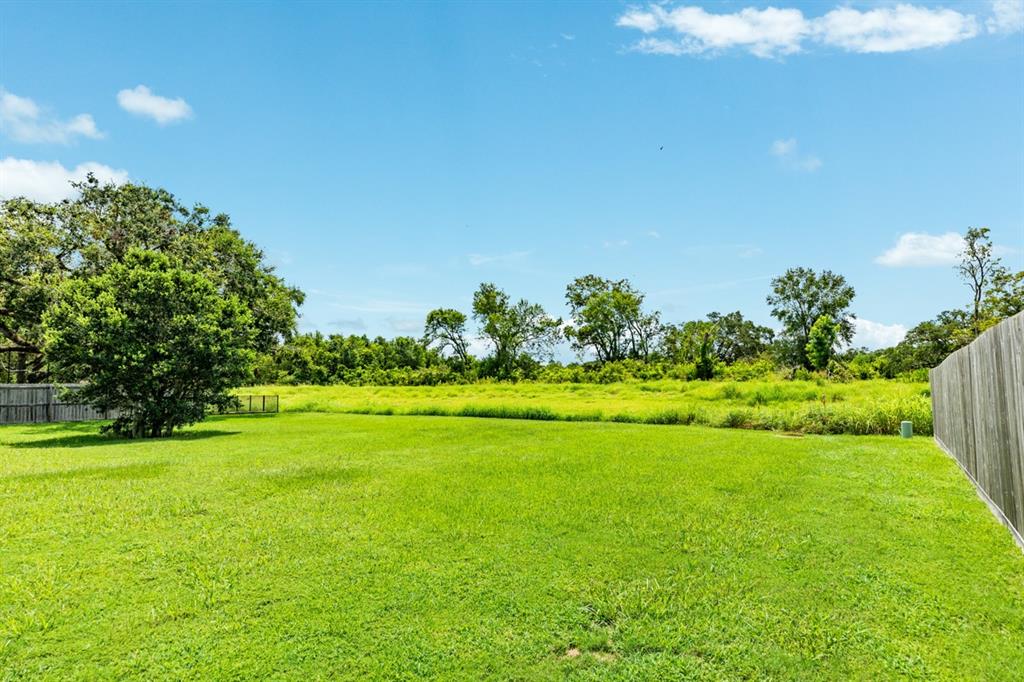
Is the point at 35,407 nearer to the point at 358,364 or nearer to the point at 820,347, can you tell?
the point at 358,364

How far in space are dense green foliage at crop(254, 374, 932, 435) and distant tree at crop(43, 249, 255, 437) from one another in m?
11.0

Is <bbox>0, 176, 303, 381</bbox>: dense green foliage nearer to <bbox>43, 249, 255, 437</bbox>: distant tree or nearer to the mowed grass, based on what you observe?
<bbox>43, 249, 255, 437</bbox>: distant tree

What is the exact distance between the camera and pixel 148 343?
49.9ft

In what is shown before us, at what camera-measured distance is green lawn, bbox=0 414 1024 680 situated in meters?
3.16

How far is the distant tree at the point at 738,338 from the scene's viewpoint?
188 ft

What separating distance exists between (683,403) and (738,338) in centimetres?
4164

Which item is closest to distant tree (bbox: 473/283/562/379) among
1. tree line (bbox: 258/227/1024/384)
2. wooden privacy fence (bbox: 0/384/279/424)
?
tree line (bbox: 258/227/1024/384)

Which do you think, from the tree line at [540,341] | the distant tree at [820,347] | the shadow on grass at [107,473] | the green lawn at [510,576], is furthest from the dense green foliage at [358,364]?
the green lawn at [510,576]

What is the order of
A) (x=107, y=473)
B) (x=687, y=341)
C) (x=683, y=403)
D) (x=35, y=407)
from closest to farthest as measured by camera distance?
(x=107, y=473) < (x=683, y=403) < (x=35, y=407) < (x=687, y=341)

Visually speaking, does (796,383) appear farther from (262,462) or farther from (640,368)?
(262,462)

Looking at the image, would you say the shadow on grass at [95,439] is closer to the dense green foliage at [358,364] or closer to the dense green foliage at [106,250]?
the dense green foliage at [106,250]

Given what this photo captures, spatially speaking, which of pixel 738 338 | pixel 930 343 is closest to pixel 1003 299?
pixel 930 343

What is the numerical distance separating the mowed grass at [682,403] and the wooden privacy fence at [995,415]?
7.51m

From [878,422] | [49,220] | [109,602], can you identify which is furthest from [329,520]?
[49,220]
